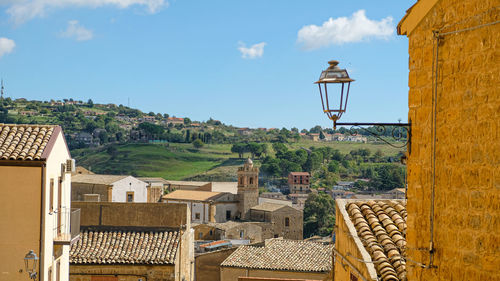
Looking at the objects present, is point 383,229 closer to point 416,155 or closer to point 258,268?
point 416,155

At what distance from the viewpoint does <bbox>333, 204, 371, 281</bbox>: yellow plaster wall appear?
7319 mm

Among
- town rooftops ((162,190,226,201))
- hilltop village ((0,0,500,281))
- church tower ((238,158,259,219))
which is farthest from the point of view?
church tower ((238,158,259,219))

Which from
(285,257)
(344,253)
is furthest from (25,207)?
(285,257)

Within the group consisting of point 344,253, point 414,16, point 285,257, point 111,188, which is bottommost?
point 285,257

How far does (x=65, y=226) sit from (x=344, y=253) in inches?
340

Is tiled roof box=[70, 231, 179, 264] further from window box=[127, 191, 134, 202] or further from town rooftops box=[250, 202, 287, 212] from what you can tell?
town rooftops box=[250, 202, 287, 212]

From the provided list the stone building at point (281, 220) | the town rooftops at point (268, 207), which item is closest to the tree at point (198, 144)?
the town rooftops at point (268, 207)

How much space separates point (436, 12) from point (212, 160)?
13216 cm

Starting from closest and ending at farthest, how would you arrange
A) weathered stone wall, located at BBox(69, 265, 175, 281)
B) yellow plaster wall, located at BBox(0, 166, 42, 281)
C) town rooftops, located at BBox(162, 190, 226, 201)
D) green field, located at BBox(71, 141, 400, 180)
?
yellow plaster wall, located at BBox(0, 166, 42, 281) → weathered stone wall, located at BBox(69, 265, 175, 281) → town rooftops, located at BBox(162, 190, 226, 201) → green field, located at BBox(71, 141, 400, 180)

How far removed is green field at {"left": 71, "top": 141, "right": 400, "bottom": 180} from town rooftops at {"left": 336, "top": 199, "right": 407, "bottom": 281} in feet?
345

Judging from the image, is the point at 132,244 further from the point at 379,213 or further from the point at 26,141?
the point at 379,213

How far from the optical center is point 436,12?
4.74m

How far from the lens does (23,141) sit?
13.8 meters

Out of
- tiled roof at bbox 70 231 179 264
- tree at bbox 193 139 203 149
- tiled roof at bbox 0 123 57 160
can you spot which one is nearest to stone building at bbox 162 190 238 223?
tiled roof at bbox 70 231 179 264
